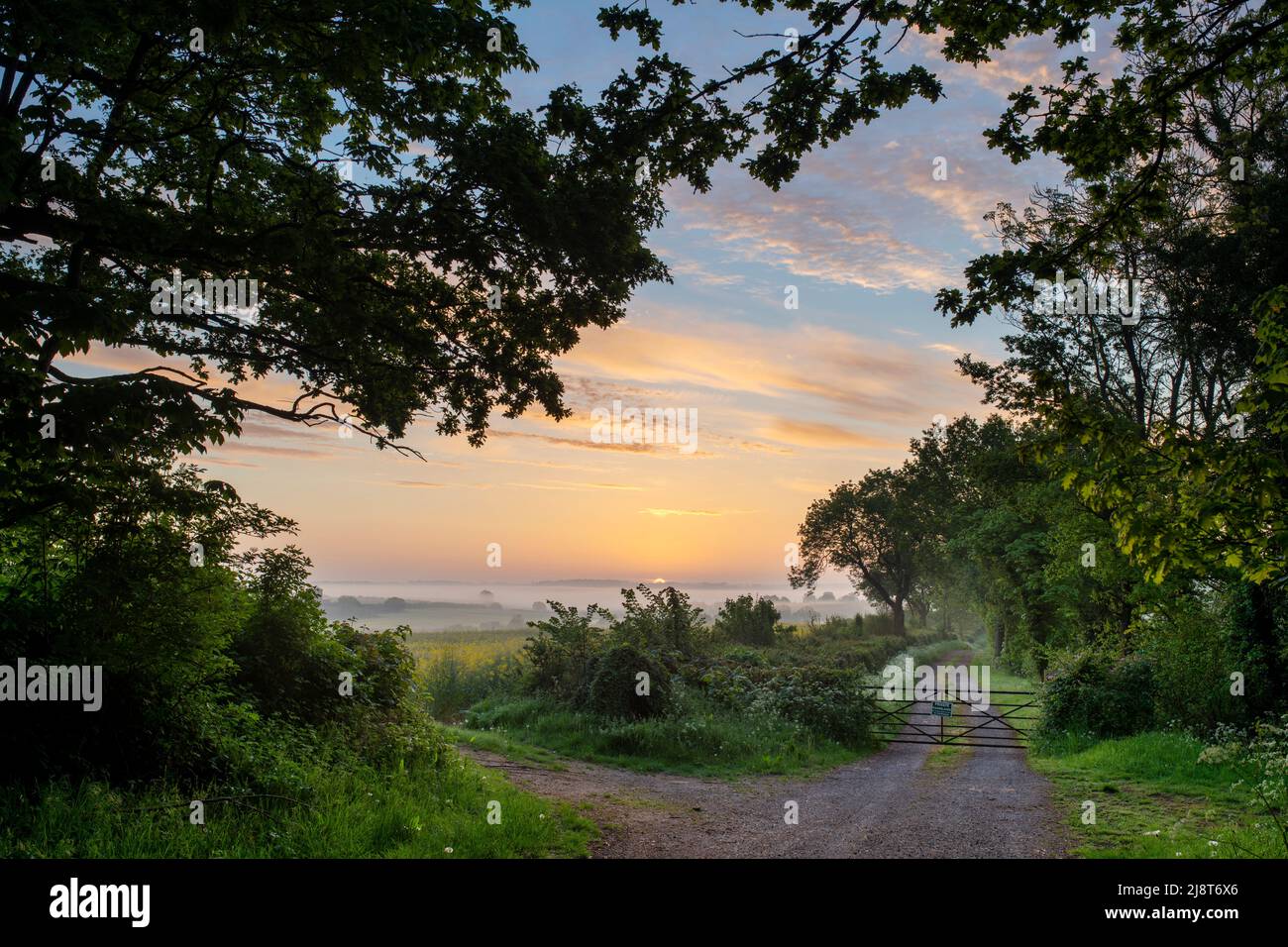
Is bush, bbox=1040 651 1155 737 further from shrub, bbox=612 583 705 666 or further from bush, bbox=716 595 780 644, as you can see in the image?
bush, bbox=716 595 780 644

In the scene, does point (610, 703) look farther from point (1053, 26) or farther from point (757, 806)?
point (1053, 26)

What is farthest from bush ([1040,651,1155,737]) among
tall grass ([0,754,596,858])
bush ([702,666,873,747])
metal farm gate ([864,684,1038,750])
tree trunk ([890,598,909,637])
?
tree trunk ([890,598,909,637])

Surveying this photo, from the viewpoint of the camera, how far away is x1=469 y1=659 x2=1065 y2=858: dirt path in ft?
26.8

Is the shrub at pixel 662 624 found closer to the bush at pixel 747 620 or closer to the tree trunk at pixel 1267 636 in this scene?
the bush at pixel 747 620

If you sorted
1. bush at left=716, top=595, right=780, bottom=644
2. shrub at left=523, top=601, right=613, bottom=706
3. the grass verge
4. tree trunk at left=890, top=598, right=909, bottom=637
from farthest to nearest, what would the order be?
tree trunk at left=890, top=598, right=909, bottom=637
bush at left=716, top=595, right=780, bottom=644
shrub at left=523, top=601, right=613, bottom=706
the grass verge

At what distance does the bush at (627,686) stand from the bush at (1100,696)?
10789 mm

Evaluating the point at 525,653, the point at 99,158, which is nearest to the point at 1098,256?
the point at 99,158

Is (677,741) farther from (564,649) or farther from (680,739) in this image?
(564,649)

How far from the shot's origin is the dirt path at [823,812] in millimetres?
8172

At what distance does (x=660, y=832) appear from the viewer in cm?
880

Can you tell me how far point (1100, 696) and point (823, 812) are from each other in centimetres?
1159

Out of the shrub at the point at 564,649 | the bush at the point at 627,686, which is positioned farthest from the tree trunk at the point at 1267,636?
the shrub at the point at 564,649

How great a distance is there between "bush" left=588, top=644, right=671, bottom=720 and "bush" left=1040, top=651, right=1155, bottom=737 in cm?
1079
